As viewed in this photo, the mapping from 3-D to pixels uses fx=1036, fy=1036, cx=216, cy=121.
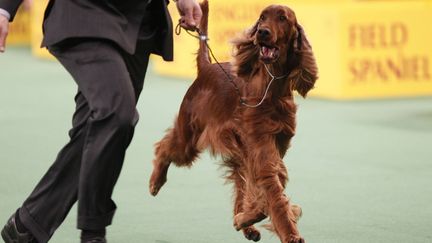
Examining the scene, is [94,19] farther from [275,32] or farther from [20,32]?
[20,32]

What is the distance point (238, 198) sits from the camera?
4387 mm

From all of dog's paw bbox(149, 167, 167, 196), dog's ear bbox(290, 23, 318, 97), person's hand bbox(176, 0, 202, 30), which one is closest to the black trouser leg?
person's hand bbox(176, 0, 202, 30)

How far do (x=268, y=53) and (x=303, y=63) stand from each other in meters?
0.17

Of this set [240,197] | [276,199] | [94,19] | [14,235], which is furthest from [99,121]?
[240,197]

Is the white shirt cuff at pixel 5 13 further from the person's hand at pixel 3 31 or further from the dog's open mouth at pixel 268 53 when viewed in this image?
the dog's open mouth at pixel 268 53

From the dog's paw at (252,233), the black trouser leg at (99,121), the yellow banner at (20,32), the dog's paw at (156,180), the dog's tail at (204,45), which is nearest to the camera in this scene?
the black trouser leg at (99,121)

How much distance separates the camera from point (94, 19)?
346 centimetres

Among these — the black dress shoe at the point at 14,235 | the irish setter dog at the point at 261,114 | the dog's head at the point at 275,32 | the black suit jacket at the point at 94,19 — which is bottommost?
the black dress shoe at the point at 14,235

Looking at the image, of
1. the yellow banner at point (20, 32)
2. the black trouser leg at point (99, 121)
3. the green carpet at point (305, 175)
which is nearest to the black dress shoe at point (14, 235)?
the black trouser leg at point (99, 121)

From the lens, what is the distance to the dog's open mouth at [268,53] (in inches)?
150

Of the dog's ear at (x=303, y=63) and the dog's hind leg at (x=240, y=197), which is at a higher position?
the dog's ear at (x=303, y=63)

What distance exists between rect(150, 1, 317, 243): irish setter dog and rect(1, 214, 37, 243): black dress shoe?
86 centimetres

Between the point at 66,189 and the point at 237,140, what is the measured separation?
2.56 feet

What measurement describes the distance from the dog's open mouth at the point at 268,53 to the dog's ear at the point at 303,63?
10 cm
